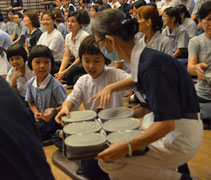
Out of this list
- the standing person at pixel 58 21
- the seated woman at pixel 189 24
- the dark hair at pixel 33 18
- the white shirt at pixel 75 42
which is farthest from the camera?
the standing person at pixel 58 21

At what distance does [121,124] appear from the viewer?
5.20ft

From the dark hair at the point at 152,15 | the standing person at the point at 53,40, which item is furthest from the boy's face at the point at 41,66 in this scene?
the standing person at the point at 53,40

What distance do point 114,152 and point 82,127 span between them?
1.00 feet

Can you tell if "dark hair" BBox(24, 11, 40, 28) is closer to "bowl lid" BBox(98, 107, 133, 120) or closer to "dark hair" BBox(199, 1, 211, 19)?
"dark hair" BBox(199, 1, 211, 19)

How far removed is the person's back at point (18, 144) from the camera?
0.64m

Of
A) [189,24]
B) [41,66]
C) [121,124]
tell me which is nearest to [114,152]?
[121,124]

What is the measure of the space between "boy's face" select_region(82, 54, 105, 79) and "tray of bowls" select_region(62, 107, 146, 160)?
0.40 meters

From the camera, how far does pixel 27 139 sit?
0.70 meters

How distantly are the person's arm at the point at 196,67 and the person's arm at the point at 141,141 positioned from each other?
1100mm

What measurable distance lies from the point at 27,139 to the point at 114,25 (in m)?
0.87

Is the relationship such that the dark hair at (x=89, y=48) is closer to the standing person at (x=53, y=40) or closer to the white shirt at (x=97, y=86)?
the white shirt at (x=97, y=86)

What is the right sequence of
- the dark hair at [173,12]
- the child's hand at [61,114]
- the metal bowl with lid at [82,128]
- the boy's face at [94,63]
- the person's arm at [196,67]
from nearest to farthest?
the metal bowl with lid at [82,128] < the child's hand at [61,114] < the boy's face at [94,63] < the person's arm at [196,67] < the dark hair at [173,12]

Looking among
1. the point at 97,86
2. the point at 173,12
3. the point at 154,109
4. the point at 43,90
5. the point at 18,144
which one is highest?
the point at 173,12

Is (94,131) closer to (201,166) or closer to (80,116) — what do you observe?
(80,116)
